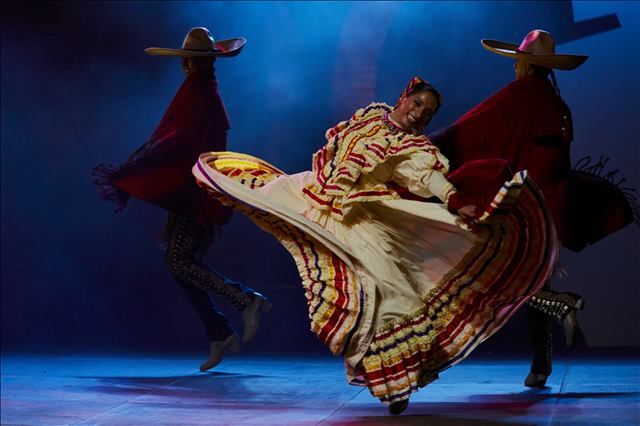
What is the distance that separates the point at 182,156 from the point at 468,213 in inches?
85.0

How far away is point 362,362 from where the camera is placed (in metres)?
4.28

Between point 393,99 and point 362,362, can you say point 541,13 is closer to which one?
point 393,99

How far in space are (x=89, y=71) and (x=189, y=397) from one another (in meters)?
3.10

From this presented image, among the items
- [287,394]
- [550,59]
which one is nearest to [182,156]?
[287,394]

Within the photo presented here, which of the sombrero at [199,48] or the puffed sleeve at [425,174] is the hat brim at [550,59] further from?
the sombrero at [199,48]

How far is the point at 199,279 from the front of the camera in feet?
18.9

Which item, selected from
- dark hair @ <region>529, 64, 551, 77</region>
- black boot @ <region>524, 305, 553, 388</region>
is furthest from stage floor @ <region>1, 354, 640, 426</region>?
dark hair @ <region>529, 64, 551, 77</region>

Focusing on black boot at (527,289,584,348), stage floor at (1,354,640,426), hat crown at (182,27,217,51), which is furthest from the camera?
hat crown at (182,27,217,51)

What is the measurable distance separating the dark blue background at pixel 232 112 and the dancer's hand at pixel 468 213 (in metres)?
2.24

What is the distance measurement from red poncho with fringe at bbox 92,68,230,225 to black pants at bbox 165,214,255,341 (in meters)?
0.08

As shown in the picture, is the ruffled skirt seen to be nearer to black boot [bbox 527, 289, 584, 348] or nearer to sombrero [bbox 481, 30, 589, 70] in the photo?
black boot [bbox 527, 289, 584, 348]

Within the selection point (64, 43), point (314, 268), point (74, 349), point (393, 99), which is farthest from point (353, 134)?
point (64, 43)

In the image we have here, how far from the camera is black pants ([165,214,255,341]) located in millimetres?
5719

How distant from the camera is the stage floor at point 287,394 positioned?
4.33 meters
